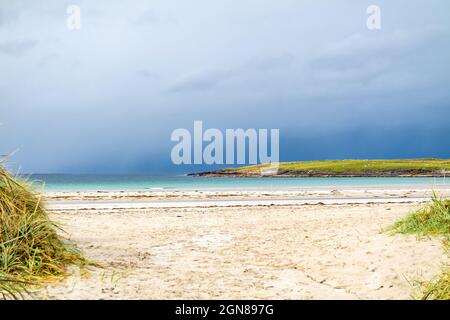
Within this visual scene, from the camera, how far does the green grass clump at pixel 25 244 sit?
626 cm

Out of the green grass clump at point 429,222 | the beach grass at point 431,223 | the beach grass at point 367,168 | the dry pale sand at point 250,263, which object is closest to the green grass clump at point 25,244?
the dry pale sand at point 250,263

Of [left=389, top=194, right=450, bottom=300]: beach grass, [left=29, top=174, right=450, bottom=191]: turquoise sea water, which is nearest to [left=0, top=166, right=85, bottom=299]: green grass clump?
[left=389, top=194, right=450, bottom=300]: beach grass

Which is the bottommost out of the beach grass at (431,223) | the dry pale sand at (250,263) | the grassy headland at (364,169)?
the grassy headland at (364,169)

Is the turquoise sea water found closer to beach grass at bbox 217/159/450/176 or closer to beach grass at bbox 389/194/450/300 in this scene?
beach grass at bbox 217/159/450/176

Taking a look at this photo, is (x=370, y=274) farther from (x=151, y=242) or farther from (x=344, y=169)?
(x=344, y=169)

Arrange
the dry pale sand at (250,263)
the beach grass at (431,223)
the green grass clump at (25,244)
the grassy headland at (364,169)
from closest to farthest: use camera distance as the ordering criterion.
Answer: the green grass clump at (25,244) → the dry pale sand at (250,263) → the beach grass at (431,223) → the grassy headland at (364,169)

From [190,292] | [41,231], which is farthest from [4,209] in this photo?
[190,292]

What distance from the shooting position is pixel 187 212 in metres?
20.2

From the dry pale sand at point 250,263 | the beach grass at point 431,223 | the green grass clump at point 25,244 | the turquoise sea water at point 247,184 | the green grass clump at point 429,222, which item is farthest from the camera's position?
the turquoise sea water at point 247,184

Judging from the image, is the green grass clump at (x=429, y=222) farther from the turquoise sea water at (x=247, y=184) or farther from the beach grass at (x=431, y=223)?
the turquoise sea water at (x=247, y=184)

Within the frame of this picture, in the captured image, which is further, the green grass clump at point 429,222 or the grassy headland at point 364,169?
the grassy headland at point 364,169

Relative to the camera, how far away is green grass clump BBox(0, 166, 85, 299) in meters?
6.26

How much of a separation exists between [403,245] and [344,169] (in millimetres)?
101068
